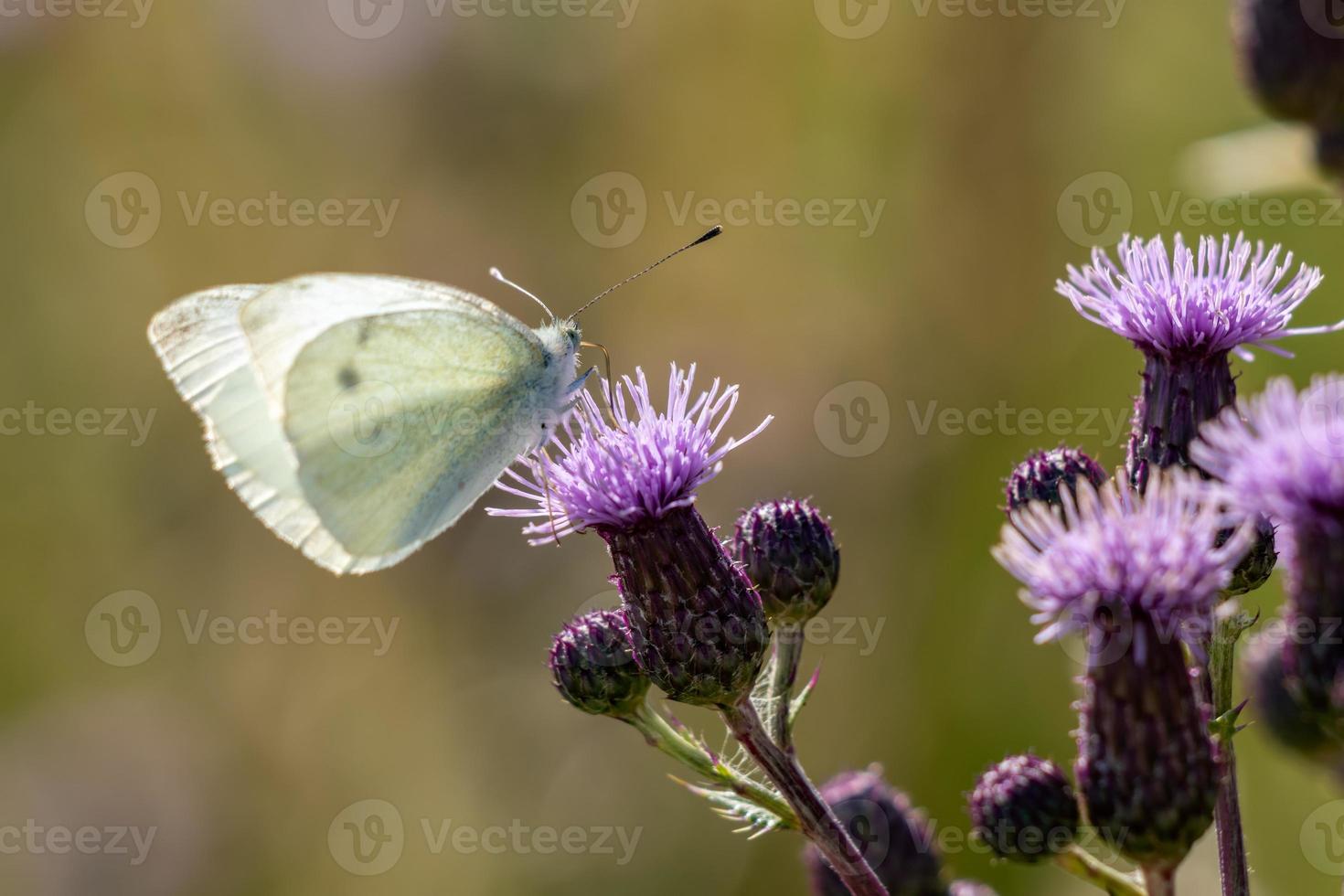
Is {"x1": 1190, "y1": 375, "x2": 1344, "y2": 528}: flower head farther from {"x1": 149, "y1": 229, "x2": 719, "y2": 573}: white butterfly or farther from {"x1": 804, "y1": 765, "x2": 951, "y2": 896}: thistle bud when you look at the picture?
{"x1": 149, "y1": 229, "x2": 719, "y2": 573}: white butterfly

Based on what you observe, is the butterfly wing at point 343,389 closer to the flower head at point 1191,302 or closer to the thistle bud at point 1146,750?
the flower head at point 1191,302

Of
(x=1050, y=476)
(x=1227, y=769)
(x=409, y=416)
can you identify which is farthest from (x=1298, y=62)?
(x=409, y=416)

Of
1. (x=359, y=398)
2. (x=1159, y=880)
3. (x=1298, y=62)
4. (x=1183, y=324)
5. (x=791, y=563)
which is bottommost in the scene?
(x=1159, y=880)

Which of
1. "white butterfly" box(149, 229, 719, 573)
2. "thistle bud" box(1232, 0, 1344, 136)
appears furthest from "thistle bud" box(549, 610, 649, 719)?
"thistle bud" box(1232, 0, 1344, 136)

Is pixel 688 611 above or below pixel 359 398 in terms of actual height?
below

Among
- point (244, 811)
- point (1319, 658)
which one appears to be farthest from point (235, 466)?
point (1319, 658)

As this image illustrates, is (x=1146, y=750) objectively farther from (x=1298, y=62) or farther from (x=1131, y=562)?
(x=1298, y=62)

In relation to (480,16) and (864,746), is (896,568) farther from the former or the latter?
(480,16)
